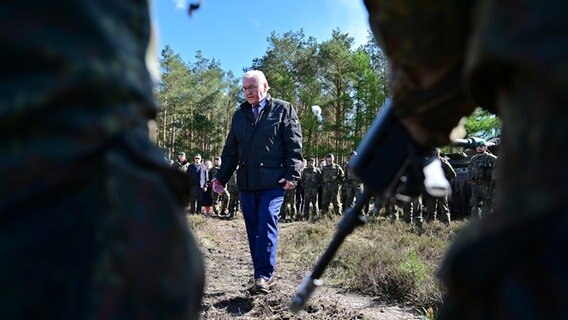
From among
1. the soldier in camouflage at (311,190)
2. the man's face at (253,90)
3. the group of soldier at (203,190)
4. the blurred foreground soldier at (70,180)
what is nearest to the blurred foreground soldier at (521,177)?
the blurred foreground soldier at (70,180)

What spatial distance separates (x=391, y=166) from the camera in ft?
4.78

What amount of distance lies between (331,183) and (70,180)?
827 inches

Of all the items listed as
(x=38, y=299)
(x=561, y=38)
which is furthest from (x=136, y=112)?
(x=561, y=38)

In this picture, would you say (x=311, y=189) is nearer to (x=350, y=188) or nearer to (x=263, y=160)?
(x=350, y=188)

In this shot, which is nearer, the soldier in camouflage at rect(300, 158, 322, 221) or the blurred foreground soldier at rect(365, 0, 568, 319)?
the blurred foreground soldier at rect(365, 0, 568, 319)

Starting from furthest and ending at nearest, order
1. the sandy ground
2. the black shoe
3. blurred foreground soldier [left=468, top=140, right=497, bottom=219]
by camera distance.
Result: blurred foreground soldier [left=468, top=140, right=497, bottom=219], the black shoe, the sandy ground

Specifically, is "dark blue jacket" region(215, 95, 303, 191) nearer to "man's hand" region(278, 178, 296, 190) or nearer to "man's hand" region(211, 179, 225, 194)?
"man's hand" region(278, 178, 296, 190)

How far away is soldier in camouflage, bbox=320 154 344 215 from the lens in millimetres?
21500

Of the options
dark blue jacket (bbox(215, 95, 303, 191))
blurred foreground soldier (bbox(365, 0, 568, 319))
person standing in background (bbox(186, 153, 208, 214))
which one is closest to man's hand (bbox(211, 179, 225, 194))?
dark blue jacket (bbox(215, 95, 303, 191))

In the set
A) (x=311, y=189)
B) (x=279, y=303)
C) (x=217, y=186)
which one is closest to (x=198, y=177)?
(x=311, y=189)

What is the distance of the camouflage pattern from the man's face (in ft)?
54.0

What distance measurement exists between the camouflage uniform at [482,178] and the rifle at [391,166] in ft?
42.1

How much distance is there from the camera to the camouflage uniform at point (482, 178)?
45.5 ft

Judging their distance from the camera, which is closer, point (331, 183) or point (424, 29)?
point (424, 29)
